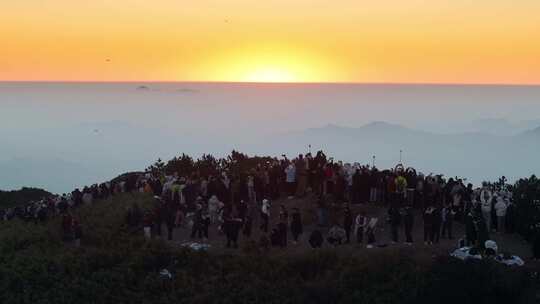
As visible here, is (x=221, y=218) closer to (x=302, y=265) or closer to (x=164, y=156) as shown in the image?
(x=302, y=265)

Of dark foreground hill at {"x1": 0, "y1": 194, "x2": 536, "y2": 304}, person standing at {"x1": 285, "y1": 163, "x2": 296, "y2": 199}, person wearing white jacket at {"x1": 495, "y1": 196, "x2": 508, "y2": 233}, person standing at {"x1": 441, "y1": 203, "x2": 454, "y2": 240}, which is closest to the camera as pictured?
dark foreground hill at {"x1": 0, "y1": 194, "x2": 536, "y2": 304}

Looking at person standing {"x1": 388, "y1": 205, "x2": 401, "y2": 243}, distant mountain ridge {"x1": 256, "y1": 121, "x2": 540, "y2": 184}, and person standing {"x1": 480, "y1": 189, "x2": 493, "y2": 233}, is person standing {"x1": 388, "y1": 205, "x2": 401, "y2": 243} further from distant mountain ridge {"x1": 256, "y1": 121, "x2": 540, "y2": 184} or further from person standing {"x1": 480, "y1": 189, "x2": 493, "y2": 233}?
distant mountain ridge {"x1": 256, "y1": 121, "x2": 540, "y2": 184}

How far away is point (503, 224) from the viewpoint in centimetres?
1869

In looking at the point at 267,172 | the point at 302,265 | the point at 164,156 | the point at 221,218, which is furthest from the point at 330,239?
the point at 164,156

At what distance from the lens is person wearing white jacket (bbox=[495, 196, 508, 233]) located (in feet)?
60.4

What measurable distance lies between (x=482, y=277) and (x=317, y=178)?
8.11 metres

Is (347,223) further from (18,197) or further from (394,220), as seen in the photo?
(18,197)

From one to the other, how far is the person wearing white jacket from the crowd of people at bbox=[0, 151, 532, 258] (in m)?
0.03

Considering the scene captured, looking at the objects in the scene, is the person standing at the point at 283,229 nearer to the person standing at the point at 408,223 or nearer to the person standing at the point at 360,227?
the person standing at the point at 360,227

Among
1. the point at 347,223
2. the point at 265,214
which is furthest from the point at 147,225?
the point at 347,223

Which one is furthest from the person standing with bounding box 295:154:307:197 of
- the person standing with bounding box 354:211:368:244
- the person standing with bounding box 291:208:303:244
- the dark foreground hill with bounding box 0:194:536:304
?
the dark foreground hill with bounding box 0:194:536:304

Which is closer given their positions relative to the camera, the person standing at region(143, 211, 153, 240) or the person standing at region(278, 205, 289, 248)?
the person standing at region(278, 205, 289, 248)

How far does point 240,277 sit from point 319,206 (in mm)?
4245

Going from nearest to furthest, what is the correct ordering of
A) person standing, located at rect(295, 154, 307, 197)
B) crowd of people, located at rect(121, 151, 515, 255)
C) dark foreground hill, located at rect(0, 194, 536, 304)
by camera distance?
1. dark foreground hill, located at rect(0, 194, 536, 304)
2. crowd of people, located at rect(121, 151, 515, 255)
3. person standing, located at rect(295, 154, 307, 197)
